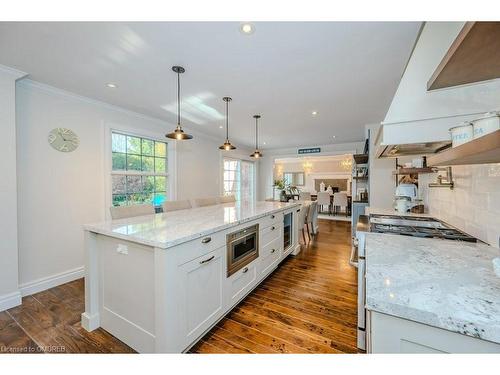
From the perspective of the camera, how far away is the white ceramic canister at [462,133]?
77 centimetres

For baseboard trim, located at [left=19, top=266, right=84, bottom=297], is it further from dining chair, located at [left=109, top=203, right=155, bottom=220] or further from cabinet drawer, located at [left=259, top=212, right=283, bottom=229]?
cabinet drawer, located at [left=259, top=212, right=283, bottom=229]

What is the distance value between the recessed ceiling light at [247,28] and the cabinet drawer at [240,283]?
1972 millimetres

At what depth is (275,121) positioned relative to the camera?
401cm

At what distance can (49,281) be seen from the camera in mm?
2482

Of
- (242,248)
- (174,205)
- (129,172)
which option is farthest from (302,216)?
(129,172)

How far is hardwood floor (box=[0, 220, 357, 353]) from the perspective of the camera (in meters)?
1.53

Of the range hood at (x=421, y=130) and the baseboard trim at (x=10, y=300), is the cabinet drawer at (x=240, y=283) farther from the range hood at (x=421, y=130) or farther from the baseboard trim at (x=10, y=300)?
the baseboard trim at (x=10, y=300)

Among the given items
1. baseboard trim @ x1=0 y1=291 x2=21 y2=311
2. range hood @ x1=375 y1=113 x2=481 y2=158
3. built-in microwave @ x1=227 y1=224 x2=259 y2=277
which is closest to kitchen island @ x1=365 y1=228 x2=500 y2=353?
range hood @ x1=375 y1=113 x2=481 y2=158

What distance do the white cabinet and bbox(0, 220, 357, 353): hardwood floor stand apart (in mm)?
1105

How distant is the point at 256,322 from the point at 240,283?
34 cm

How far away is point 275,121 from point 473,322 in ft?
12.6

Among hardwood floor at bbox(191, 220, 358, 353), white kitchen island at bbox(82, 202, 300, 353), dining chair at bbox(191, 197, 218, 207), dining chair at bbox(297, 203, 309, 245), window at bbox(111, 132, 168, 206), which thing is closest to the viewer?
white kitchen island at bbox(82, 202, 300, 353)

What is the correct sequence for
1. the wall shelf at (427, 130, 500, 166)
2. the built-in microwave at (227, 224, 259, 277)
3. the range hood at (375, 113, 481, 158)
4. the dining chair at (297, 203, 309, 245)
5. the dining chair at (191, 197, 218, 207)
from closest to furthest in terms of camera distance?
the wall shelf at (427, 130, 500, 166) → the range hood at (375, 113, 481, 158) → the built-in microwave at (227, 224, 259, 277) → the dining chair at (191, 197, 218, 207) → the dining chair at (297, 203, 309, 245)
